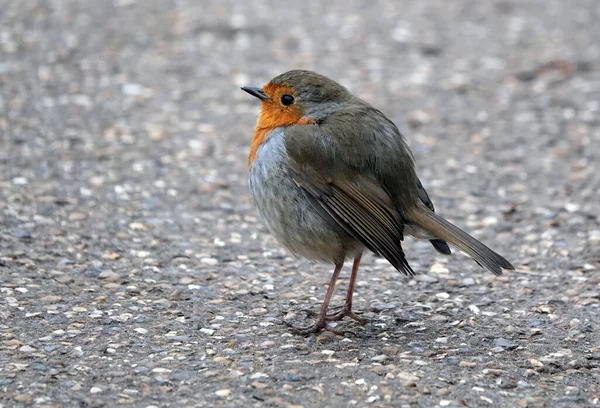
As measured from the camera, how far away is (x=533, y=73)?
323 inches

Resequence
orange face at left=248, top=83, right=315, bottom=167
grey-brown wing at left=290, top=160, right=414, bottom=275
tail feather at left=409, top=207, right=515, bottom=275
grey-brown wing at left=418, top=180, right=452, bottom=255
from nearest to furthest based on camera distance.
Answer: tail feather at left=409, top=207, right=515, bottom=275 → grey-brown wing at left=290, top=160, right=414, bottom=275 → grey-brown wing at left=418, top=180, right=452, bottom=255 → orange face at left=248, top=83, right=315, bottom=167

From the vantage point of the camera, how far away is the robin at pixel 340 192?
4141mm

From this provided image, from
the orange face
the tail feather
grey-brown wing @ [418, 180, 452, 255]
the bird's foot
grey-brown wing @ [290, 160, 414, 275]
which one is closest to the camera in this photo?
the tail feather

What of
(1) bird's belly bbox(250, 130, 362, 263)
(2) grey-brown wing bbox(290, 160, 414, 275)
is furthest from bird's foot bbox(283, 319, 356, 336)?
(2) grey-brown wing bbox(290, 160, 414, 275)

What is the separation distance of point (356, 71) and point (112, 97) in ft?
7.34

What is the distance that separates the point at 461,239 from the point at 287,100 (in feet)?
3.62

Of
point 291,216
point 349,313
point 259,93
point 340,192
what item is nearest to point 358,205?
point 340,192

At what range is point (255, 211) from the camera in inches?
234

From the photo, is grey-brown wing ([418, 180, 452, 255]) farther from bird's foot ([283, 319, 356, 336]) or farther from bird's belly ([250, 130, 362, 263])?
bird's foot ([283, 319, 356, 336])

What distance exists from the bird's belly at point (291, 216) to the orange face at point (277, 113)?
0.11m

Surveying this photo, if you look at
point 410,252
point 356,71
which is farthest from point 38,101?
point 410,252

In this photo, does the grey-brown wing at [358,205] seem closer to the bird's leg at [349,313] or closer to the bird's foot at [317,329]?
the bird's leg at [349,313]

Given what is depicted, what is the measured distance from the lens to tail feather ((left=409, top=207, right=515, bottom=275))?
3971 millimetres

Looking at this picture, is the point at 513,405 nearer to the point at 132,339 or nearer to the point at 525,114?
the point at 132,339
